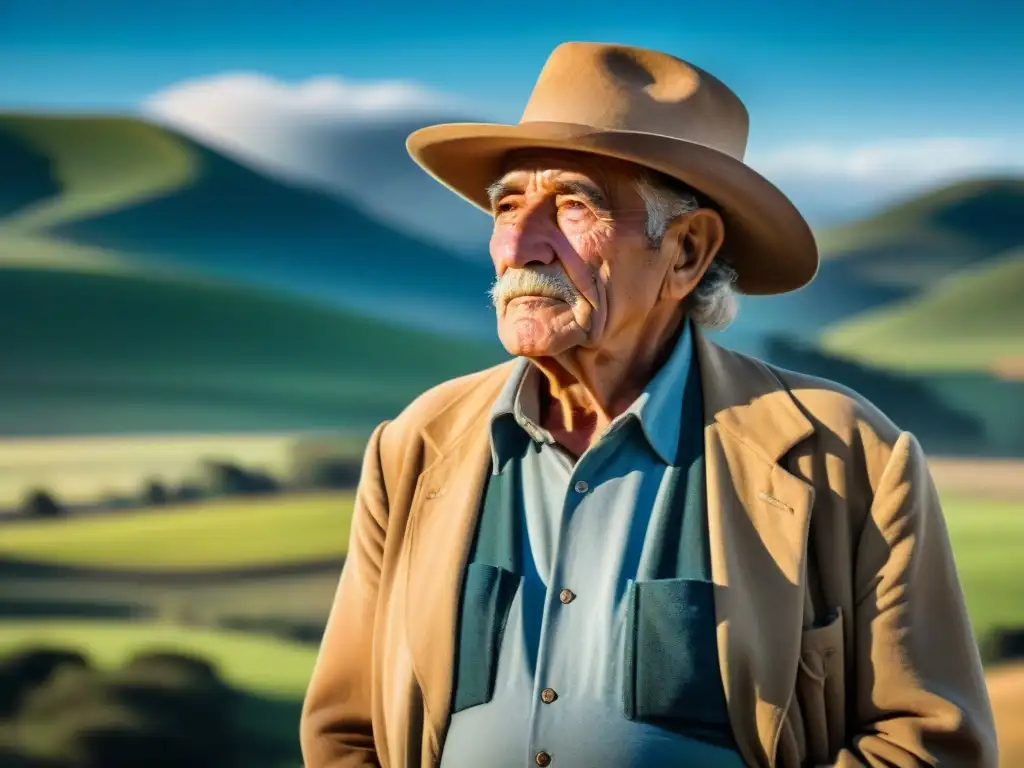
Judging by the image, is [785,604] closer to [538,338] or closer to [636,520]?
[636,520]

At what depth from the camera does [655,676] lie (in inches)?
68.9

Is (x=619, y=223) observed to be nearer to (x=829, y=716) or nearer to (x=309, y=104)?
(x=829, y=716)

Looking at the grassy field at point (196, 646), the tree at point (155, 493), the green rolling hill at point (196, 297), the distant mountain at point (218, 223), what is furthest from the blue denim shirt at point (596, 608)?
the distant mountain at point (218, 223)

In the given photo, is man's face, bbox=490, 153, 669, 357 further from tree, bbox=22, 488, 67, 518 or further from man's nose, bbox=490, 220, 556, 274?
tree, bbox=22, 488, 67, 518

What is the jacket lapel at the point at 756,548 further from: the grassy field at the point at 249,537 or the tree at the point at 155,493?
the tree at the point at 155,493

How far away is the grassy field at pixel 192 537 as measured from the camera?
4902mm

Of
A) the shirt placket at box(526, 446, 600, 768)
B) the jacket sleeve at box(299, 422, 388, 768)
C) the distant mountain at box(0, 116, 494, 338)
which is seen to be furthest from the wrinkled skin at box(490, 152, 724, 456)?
the distant mountain at box(0, 116, 494, 338)

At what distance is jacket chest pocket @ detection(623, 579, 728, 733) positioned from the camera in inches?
68.7

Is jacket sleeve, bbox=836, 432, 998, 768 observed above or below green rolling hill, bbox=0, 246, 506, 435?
below

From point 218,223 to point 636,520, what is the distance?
421cm

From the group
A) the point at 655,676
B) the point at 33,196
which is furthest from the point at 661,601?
the point at 33,196

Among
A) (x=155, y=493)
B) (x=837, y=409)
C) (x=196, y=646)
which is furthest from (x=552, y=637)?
(x=155, y=493)

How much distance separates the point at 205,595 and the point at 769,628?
3.46 meters

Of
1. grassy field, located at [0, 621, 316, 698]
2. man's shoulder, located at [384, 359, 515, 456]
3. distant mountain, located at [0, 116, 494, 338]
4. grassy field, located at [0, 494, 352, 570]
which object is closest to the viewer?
man's shoulder, located at [384, 359, 515, 456]
